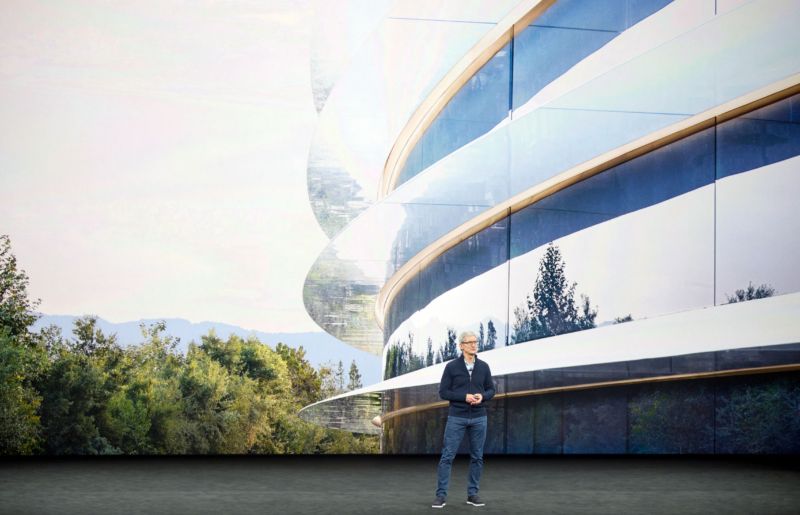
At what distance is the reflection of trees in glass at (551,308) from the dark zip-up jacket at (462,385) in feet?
23.1

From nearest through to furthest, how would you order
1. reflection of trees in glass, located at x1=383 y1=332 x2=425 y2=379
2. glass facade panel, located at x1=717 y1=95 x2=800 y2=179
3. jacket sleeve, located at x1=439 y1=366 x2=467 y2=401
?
jacket sleeve, located at x1=439 y1=366 x2=467 y2=401
glass facade panel, located at x1=717 y1=95 x2=800 y2=179
reflection of trees in glass, located at x1=383 y1=332 x2=425 y2=379

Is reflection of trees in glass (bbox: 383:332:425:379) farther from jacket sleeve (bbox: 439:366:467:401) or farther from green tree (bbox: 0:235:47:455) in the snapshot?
jacket sleeve (bbox: 439:366:467:401)

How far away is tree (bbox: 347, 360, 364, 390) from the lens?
63.3 feet

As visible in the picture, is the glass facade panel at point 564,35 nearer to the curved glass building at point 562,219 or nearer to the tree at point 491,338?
the curved glass building at point 562,219

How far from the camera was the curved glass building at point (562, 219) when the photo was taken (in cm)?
1811

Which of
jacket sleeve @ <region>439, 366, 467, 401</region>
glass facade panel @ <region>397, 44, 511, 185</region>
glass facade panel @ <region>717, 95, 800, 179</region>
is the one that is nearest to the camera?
jacket sleeve @ <region>439, 366, 467, 401</region>

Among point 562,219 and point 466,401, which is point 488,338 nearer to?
point 562,219

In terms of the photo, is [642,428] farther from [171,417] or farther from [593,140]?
[171,417]

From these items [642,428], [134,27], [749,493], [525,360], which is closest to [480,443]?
[749,493]

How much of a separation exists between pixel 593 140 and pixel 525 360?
3.97 metres

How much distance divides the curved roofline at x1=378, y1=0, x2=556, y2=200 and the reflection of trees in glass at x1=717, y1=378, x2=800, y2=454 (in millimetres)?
7350

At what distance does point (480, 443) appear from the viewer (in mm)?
11984

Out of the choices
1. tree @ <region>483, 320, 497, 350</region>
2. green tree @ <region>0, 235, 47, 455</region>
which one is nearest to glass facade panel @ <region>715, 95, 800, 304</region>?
tree @ <region>483, 320, 497, 350</region>

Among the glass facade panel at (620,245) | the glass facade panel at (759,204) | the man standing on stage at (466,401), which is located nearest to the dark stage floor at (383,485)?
the man standing on stage at (466,401)
